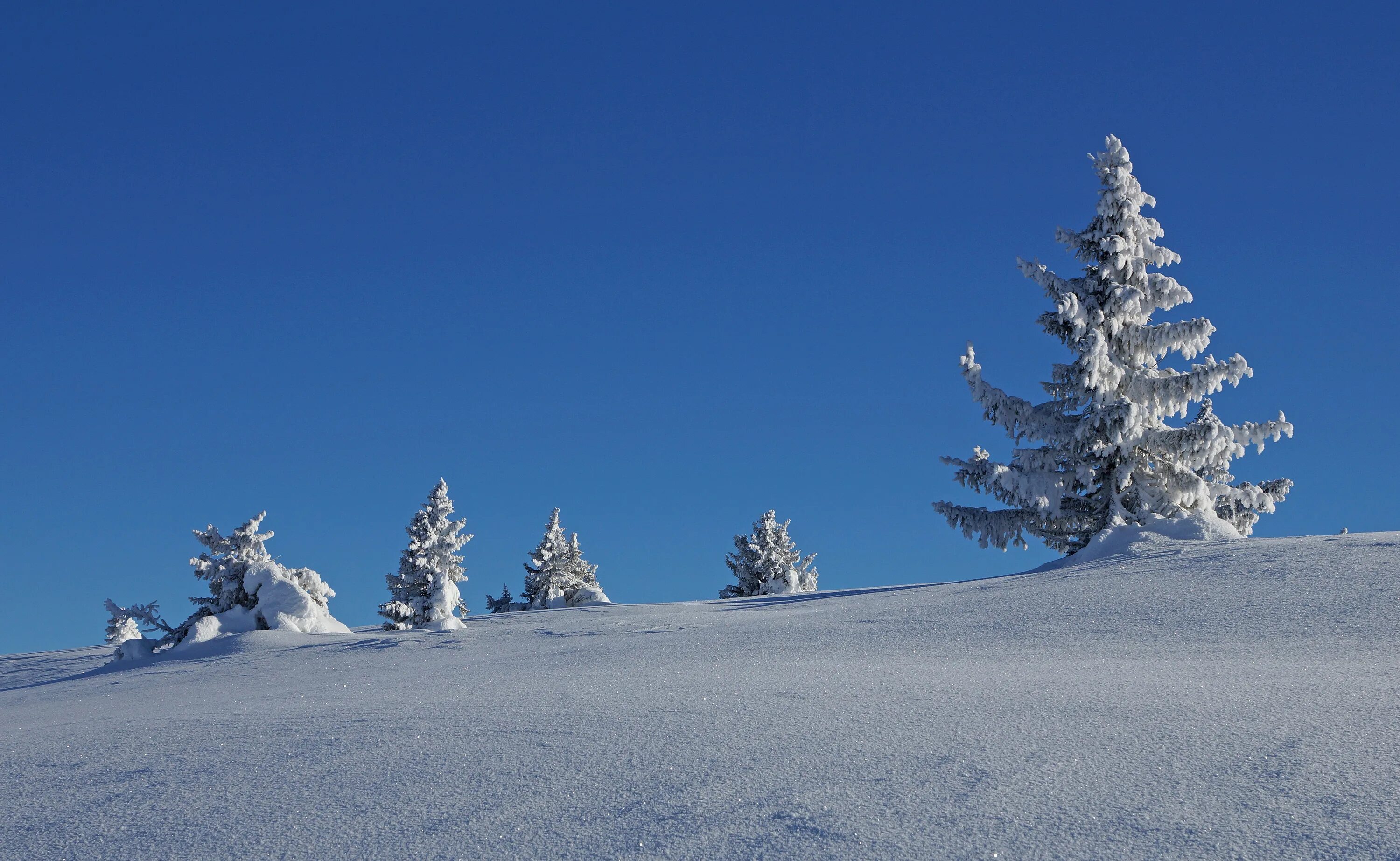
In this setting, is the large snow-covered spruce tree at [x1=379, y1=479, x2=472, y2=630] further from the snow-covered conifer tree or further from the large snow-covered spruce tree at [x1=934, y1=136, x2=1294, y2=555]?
the large snow-covered spruce tree at [x1=934, y1=136, x2=1294, y2=555]

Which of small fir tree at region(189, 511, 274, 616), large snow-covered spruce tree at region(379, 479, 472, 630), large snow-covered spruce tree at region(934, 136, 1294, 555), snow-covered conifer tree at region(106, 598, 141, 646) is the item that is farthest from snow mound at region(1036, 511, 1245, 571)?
snow-covered conifer tree at region(106, 598, 141, 646)

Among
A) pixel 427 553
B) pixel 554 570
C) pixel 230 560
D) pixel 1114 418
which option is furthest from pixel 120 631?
pixel 1114 418

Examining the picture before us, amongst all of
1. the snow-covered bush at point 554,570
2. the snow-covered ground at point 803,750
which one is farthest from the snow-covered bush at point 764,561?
the snow-covered ground at point 803,750

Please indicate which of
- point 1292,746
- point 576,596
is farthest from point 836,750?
point 576,596

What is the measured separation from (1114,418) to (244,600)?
61.3 ft

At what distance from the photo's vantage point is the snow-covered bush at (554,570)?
45.1 metres

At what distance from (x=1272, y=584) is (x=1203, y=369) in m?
9.24

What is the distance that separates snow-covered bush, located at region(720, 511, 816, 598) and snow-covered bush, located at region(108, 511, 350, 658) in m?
27.9

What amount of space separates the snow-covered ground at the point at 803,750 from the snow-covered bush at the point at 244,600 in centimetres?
696

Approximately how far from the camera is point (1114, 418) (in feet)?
58.5

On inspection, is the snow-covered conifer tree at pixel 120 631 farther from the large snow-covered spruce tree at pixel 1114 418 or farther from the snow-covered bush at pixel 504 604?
the large snow-covered spruce tree at pixel 1114 418

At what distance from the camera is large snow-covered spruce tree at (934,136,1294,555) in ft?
58.8

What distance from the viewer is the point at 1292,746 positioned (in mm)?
4402

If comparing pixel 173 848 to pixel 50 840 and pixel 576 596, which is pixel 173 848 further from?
pixel 576 596
